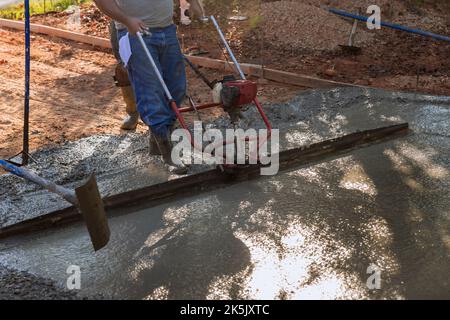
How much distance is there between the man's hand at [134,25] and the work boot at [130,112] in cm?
185

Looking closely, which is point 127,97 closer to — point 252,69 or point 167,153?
point 167,153

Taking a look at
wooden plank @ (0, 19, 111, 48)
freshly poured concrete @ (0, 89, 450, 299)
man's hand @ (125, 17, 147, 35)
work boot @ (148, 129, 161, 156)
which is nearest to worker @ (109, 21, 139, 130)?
work boot @ (148, 129, 161, 156)

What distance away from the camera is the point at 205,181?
531cm

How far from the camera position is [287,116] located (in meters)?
6.92

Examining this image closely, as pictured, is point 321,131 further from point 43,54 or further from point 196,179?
point 43,54

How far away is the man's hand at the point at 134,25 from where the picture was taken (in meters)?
4.88

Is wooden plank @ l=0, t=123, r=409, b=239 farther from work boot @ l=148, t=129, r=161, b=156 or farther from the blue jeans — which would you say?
work boot @ l=148, t=129, r=161, b=156

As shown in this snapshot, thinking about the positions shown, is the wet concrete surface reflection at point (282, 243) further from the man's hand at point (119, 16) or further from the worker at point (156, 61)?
the man's hand at point (119, 16)

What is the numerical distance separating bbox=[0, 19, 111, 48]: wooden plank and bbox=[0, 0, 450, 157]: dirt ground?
146mm

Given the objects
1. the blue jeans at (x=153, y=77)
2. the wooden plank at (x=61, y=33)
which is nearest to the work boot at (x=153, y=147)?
the blue jeans at (x=153, y=77)

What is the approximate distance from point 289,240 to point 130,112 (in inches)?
120

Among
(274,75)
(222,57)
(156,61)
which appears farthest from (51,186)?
(222,57)
